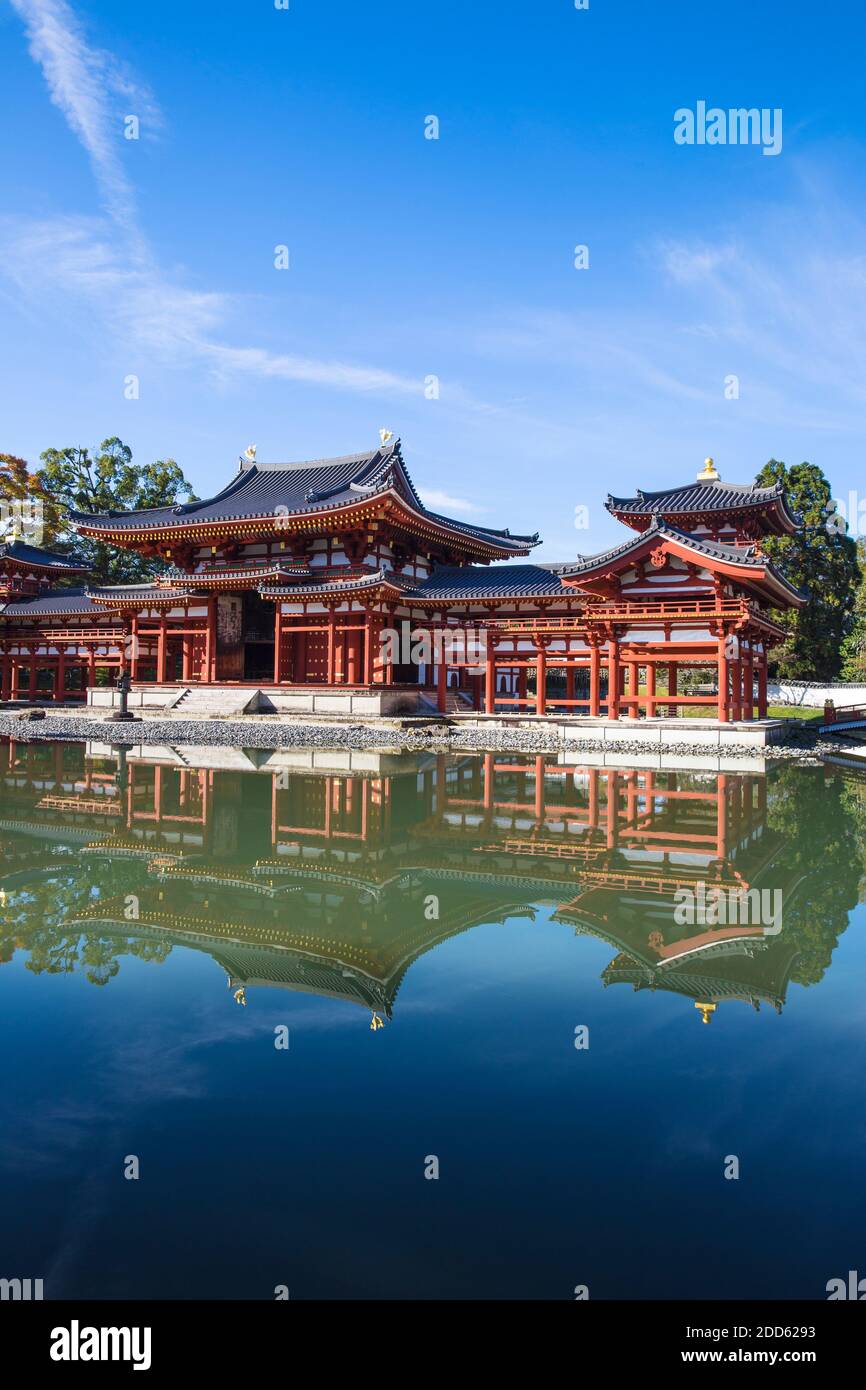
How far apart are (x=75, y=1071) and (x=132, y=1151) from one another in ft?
3.29

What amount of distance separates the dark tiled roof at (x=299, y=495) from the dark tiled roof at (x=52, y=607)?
3773mm

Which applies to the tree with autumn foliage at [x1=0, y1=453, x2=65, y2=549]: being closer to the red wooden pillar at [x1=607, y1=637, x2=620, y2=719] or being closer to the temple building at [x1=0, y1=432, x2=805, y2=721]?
the temple building at [x1=0, y1=432, x2=805, y2=721]

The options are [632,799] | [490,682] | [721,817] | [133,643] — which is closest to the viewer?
[721,817]

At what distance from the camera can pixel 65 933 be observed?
7.30 metres

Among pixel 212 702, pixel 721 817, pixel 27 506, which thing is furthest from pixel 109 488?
pixel 721 817

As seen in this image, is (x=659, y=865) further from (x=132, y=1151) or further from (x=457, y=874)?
(x=132, y=1151)

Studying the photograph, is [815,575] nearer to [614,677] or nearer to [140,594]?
[614,677]

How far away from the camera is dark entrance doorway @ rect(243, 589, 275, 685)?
37156mm

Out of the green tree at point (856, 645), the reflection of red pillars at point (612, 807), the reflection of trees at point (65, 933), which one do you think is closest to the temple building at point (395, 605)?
the reflection of red pillars at point (612, 807)

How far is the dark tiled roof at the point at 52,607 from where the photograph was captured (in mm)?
39438

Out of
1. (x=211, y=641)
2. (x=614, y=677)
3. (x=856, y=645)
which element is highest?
(x=856, y=645)

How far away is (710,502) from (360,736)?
51.3 feet
